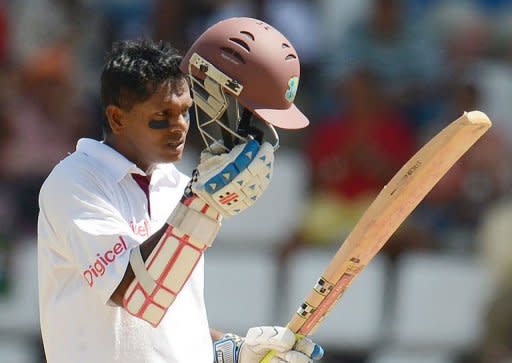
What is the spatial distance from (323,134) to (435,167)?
334 centimetres

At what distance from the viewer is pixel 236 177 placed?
2.88 meters

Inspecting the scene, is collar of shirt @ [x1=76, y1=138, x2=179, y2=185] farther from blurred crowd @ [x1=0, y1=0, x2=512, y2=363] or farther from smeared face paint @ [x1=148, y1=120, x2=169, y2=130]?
blurred crowd @ [x1=0, y1=0, x2=512, y2=363]

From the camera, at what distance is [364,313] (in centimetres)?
619

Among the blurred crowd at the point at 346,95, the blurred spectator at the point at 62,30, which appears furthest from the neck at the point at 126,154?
the blurred spectator at the point at 62,30

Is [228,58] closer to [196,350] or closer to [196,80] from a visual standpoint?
[196,80]

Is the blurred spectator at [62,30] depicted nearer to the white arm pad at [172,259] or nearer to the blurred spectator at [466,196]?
the blurred spectator at [466,196]

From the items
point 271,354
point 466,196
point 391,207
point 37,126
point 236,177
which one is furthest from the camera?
point 37,126

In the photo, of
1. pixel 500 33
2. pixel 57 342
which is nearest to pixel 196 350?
pixel 57 342

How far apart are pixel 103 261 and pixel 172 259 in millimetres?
176

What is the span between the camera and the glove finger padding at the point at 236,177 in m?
2.89

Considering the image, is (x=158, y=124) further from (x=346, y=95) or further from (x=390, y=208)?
(x=346, y=95)

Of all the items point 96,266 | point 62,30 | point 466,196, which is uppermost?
point 96,266

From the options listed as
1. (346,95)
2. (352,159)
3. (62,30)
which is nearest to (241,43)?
(352,159)

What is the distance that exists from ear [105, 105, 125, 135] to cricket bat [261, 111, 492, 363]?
2.11ft
